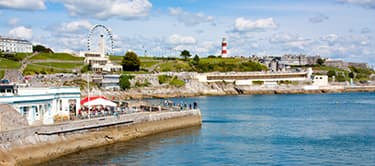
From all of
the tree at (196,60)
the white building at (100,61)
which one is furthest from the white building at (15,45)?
the tree at (196,60)

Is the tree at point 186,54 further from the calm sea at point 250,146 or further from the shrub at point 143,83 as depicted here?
the calm sea at point 250,146

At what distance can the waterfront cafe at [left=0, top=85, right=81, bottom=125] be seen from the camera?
33.8m

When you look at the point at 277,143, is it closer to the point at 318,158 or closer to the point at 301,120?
the point at 318,158

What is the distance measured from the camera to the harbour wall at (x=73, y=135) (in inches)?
1156

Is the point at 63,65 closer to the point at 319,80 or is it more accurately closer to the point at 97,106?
the point at 319,80

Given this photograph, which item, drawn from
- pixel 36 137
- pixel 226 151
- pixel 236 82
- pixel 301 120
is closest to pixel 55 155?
pixel 36 137

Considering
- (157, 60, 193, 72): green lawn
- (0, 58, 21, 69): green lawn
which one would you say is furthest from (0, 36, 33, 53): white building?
(157, 60, 193, 72): green lawn

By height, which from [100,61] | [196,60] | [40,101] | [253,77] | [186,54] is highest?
[186,54]

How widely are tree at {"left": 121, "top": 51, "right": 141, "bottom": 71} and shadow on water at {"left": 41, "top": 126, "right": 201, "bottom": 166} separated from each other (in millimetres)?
92636

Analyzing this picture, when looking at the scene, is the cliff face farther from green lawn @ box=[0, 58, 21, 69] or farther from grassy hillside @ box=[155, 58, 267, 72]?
green lawn @ box=[0, 58, 21, 69]

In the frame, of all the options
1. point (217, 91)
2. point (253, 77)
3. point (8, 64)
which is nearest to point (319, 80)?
point (253, 77)

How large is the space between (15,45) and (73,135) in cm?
15088

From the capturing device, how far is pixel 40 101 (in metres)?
36.7

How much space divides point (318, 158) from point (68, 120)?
18.2 metres
